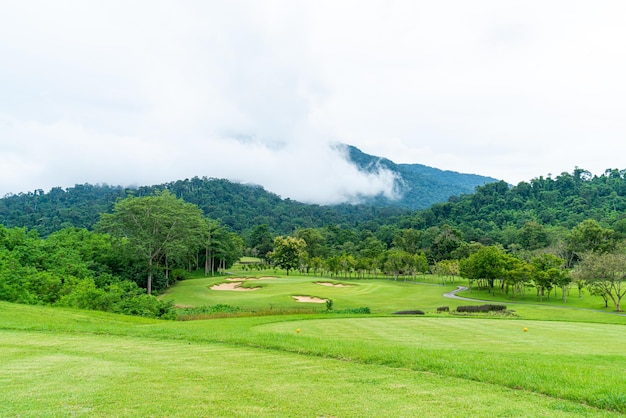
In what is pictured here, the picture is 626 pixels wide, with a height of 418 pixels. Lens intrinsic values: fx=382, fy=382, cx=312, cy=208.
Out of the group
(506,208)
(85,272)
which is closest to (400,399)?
(85,272)

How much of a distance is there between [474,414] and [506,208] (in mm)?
152954

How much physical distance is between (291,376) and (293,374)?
0.61ft

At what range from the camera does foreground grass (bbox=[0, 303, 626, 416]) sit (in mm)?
6082

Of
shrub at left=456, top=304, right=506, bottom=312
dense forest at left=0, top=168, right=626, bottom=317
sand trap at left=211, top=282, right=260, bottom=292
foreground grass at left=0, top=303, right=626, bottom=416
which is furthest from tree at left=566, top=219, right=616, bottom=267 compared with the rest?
foreground grass at left=0, top=303, right=626, bottom=416

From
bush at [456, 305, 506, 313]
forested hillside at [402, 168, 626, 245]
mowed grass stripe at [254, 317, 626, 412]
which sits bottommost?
bush at [456, 305, 506, 313]

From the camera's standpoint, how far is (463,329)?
1669 cm

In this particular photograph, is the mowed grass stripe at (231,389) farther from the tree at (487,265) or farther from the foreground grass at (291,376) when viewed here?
the tree at (487,265)

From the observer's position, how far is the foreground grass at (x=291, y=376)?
608cm

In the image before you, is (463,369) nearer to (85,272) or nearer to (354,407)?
(354,407)

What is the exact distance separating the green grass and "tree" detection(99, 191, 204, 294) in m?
33.4

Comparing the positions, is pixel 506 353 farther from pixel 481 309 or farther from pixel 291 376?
pixel 481 309

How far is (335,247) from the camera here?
116438 millimetres

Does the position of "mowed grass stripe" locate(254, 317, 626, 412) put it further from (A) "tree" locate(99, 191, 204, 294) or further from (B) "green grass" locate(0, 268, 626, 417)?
(A) "tree" locate(99, 191, 204, 294)

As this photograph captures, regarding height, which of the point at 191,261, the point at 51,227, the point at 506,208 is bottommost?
the point at 191,261
